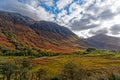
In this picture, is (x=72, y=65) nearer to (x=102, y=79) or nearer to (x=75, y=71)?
(x=75, y=71)

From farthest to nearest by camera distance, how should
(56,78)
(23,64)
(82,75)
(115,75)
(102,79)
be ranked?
(23,64), (56,78), (82,75), (102,79), (115,75)

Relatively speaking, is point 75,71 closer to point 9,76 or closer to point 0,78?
point 9,76

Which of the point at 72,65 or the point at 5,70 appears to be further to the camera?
the point at 5,70

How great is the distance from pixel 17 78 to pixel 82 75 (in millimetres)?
34927

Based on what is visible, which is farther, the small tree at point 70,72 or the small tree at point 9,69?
the small tree at point 9,69

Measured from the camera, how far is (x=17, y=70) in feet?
391

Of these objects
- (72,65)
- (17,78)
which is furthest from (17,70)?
(72,65)

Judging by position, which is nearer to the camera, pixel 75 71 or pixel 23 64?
pixel 75 71

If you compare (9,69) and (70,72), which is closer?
(70,72)

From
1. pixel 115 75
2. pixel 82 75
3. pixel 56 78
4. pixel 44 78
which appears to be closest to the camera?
pixel 115 75

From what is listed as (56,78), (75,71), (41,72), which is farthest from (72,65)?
(41,72)

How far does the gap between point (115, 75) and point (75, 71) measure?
62733 mm

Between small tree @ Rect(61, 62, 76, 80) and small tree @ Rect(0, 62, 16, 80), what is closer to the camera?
small tree @ Rect(61, 62, 76, 80)

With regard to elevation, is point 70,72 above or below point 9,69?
below
